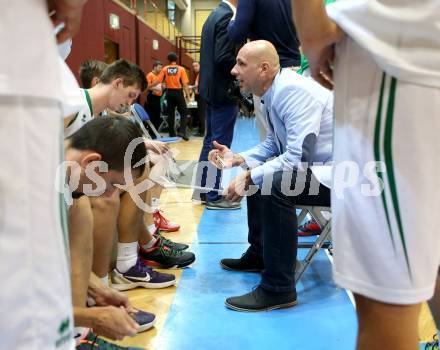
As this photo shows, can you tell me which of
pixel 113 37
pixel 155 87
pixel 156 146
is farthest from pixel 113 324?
pixel 155 87

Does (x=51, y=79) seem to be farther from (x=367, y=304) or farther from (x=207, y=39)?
(x=207, y=39)

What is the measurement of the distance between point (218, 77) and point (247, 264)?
68.0 inches

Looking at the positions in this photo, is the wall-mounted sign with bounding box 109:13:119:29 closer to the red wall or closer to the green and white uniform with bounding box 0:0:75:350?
the red wall

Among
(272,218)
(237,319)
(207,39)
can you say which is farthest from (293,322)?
(207,39)

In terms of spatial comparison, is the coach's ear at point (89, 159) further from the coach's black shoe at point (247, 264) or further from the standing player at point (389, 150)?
the coach's black shoe at point (247, 264)

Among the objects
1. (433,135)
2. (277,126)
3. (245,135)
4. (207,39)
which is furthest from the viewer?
(245,135)

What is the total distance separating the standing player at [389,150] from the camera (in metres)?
0.82

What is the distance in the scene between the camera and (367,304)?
888 mm

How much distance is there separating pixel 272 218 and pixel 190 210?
173 cm

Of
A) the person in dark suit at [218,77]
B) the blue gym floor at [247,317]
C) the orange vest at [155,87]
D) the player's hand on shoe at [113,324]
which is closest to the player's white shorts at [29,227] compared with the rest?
the player's hand on shoe at [113,324]

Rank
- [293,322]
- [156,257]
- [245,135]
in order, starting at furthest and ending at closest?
[245,135] → [156,257] → [293,322]

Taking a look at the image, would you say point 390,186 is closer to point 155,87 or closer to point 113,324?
point 113,324

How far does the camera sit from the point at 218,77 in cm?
365

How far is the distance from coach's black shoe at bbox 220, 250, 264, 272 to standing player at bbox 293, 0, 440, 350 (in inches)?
62.1
